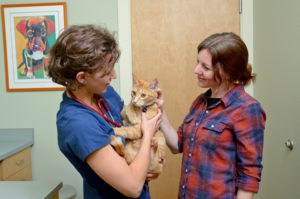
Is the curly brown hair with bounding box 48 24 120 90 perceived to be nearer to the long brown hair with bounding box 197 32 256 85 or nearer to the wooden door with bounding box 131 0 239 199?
the long brown hair with bounding box 197 32 256 85

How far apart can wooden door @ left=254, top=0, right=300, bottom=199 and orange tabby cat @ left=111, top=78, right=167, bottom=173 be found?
0.69 m

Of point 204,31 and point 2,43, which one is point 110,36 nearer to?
point 204,31

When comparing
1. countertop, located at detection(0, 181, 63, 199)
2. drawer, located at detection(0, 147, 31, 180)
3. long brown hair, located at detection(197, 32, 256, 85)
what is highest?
long brown hair, located at detection(197, 32, 256, 85)

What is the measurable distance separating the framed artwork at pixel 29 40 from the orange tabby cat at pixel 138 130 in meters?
1.23

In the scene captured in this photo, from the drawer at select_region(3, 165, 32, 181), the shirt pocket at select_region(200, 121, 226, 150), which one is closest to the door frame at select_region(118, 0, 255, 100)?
the drawer at select_region(3, 165, 32, 181)

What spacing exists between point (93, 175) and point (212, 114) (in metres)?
0.52

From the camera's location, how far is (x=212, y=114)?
46.0 inches

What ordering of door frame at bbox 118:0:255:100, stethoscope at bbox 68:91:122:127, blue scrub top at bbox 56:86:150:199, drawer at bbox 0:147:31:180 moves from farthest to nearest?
door frame at bbox 118:0:255:100 → drawer at bbox 0:147:31:180 → stethoscope at bbox 68:91:122:127 → blue scrub top at bbox 56:86:150:199

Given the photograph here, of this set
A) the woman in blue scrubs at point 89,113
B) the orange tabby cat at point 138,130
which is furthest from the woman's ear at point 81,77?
the orange tabby cat at point 138,130

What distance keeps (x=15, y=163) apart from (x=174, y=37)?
1552 millimetres

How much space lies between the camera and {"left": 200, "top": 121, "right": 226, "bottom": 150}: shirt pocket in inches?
43.5

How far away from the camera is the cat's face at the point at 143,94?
1330mm

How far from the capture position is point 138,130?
1165mm

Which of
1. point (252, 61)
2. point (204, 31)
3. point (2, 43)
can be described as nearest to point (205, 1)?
point (204, 31)
